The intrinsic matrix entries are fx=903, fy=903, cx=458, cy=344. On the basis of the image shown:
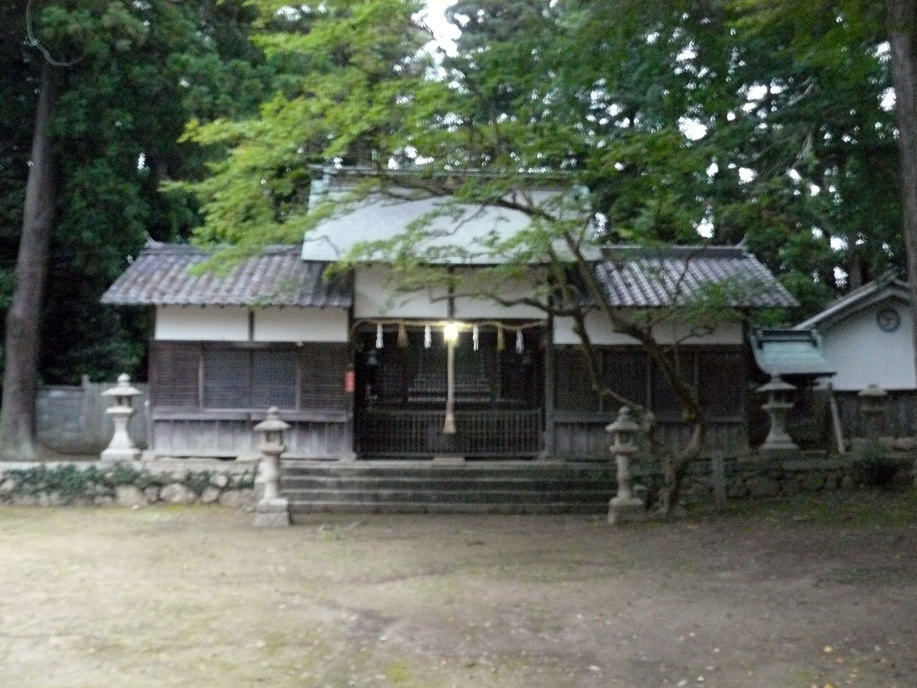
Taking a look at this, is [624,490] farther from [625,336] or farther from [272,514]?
[272,514]

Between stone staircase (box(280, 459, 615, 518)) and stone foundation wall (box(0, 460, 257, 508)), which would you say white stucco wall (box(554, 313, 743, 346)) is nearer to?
stone staircase (box(280, 459, 615, 518))

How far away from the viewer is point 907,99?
8227mm

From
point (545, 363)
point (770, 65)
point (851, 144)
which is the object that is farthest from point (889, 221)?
point (545, 363)

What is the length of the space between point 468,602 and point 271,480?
592 centimetres

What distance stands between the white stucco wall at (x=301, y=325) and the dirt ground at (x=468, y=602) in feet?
14.1

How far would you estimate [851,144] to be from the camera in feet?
39.7

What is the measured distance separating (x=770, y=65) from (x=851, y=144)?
5.01 feet

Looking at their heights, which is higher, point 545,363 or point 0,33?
point 0,33

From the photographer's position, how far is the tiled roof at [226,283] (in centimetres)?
1623

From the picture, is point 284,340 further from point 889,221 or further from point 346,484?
point 889,221

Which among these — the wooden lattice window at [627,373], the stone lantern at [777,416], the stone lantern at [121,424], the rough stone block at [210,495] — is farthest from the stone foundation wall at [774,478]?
the stone lantern at [121,424]

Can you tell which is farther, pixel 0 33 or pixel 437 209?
pixel 0 33

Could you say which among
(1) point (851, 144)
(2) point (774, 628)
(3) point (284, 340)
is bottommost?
(2) point (774, 628)

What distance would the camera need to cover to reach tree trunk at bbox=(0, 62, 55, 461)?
59.1ft
